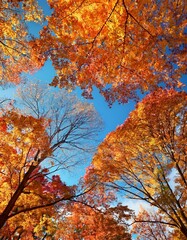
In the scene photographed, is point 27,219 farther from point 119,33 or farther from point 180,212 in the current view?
point 119,33

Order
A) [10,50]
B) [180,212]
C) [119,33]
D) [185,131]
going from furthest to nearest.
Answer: [185,131] → [180,212] → [10,50] → [119,33]

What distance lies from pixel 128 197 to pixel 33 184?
434cm

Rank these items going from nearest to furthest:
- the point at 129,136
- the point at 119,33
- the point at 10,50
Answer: the point at 119,33
the point at 10,50
the point at 129,136

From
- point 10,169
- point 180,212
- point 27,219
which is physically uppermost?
point 180,212

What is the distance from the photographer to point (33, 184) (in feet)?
29.1

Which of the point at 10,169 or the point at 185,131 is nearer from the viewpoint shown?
the point at 10,169

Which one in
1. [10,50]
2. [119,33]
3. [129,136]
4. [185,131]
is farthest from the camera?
[129,136]

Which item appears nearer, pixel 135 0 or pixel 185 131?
pixel 135 0

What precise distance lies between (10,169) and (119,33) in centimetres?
611

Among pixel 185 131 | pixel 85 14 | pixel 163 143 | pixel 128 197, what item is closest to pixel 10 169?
pixel 128 197

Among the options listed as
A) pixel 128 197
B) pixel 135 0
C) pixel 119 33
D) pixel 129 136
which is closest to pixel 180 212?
pixel 128 197

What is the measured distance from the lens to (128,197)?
9.09 m

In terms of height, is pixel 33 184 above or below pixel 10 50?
below

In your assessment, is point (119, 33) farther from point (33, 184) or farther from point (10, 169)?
point (33, 184)
